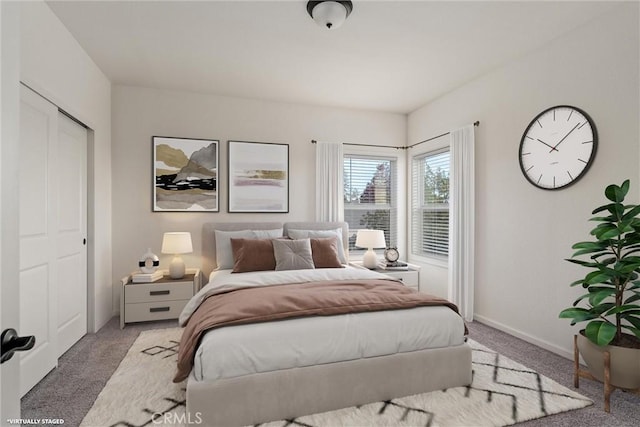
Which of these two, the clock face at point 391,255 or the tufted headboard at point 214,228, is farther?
the clock face at point 391,255

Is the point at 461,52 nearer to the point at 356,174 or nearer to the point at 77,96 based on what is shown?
the point at 356,174

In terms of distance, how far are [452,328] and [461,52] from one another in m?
2.48

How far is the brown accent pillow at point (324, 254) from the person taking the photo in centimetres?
377

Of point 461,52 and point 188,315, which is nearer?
point 188,315

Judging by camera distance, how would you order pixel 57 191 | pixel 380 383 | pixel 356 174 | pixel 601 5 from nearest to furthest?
pixel 380 383 < pixel 601 5 < pixel 57 191 < pixel 356 174

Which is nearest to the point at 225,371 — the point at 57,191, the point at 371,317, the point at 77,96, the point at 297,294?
the point at 297,294

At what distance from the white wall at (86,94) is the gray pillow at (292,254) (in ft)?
6.00

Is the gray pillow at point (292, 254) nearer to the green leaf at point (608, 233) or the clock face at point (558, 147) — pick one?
the clock face at point (558, 147)

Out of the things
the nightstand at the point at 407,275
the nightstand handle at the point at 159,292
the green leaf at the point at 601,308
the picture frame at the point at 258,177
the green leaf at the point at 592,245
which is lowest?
the nightstand handle at the point at 159,292

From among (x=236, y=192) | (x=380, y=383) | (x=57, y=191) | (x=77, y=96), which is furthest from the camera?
(x=236, y=192)

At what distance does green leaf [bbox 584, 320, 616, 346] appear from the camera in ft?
6.61

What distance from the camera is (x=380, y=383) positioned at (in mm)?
2078

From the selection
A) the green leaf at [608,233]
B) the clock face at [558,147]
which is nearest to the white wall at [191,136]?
the clock face at [558,147]

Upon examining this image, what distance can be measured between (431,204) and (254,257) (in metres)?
2.55
